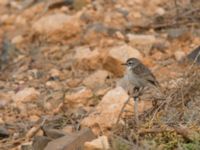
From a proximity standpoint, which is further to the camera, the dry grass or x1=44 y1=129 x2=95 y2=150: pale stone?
x1=44 y1=129 x2=95 y2=150: pale stone

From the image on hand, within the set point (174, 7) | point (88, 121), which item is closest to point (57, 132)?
point (88, 121)

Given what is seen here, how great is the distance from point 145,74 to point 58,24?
2.64m

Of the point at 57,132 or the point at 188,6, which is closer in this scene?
the point at 57,132

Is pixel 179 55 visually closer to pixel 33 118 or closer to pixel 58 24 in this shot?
pixel 58 24

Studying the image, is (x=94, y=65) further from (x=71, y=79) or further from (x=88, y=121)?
(x=88, y=121)

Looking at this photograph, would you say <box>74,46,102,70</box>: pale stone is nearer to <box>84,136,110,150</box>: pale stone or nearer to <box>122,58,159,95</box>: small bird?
<box>122,58,159,95</box>: small bird

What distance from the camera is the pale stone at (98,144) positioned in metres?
7.25

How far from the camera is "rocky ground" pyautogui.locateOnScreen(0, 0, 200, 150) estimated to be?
775cm

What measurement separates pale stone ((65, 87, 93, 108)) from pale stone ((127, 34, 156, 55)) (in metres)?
1.68

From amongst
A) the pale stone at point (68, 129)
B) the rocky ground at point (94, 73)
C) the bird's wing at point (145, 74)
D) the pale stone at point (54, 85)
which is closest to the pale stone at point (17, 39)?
the rocky ground at point (94, 73)

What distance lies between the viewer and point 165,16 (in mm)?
12359

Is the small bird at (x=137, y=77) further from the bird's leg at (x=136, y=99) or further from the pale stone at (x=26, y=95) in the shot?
the pale stone at (x=26, y=95)

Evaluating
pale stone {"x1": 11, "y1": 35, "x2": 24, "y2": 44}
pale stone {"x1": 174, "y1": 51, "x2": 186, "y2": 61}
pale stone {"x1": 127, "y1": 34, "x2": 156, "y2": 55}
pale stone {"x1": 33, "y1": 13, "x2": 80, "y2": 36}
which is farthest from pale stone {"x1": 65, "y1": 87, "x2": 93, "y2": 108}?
pale stone {"x1": 11, "y1": 35, "x2": 24, "y2": 44}

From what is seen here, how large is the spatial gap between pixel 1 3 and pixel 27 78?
11.2 ft
